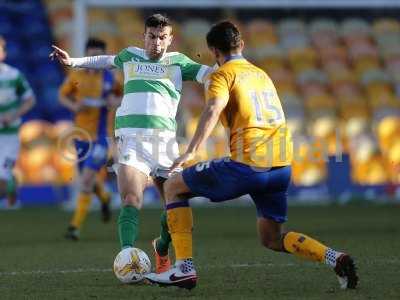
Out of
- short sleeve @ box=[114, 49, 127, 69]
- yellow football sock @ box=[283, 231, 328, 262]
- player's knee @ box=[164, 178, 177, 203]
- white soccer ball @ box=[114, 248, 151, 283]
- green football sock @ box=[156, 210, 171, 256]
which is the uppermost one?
short sleeve @ box=[114, 49, 127, 69]

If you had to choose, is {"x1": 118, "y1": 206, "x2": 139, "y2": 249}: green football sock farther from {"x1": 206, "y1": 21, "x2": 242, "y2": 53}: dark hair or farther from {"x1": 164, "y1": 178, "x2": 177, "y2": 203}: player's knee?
{"x1": 206, "y1": 21, "x2": 242, "y2": 53}: dark hair

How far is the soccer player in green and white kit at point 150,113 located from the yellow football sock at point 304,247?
3.68 feet

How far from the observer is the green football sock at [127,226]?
766cm

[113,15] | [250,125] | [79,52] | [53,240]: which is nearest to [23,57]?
[113,15]

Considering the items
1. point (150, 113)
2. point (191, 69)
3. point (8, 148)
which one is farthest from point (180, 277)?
point (8, 148)

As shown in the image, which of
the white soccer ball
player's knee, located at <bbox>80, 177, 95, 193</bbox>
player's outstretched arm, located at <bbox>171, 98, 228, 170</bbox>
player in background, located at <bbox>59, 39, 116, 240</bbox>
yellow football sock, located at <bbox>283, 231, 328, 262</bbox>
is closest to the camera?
player's outstretched arm, located at <bbox>171, 98, 228, 170</bbox>

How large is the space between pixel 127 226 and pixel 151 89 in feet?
3.34

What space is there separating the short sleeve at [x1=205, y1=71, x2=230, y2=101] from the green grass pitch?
1202 mm

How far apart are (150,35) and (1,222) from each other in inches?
284

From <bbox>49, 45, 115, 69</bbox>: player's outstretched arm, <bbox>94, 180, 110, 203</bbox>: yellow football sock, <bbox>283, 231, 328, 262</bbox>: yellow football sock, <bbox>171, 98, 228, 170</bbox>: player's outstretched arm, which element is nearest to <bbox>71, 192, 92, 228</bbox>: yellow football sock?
<bbox>94, 180, 110, 203</bbox>: yellow football sock

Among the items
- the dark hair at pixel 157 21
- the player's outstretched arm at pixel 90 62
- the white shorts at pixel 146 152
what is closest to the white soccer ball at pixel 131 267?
the white shorts at pixel 146 152

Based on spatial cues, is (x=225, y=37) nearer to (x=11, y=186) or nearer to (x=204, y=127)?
(x=204, y=127)

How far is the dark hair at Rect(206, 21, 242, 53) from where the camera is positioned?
22.6 ft

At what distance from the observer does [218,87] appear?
22.0 ft
